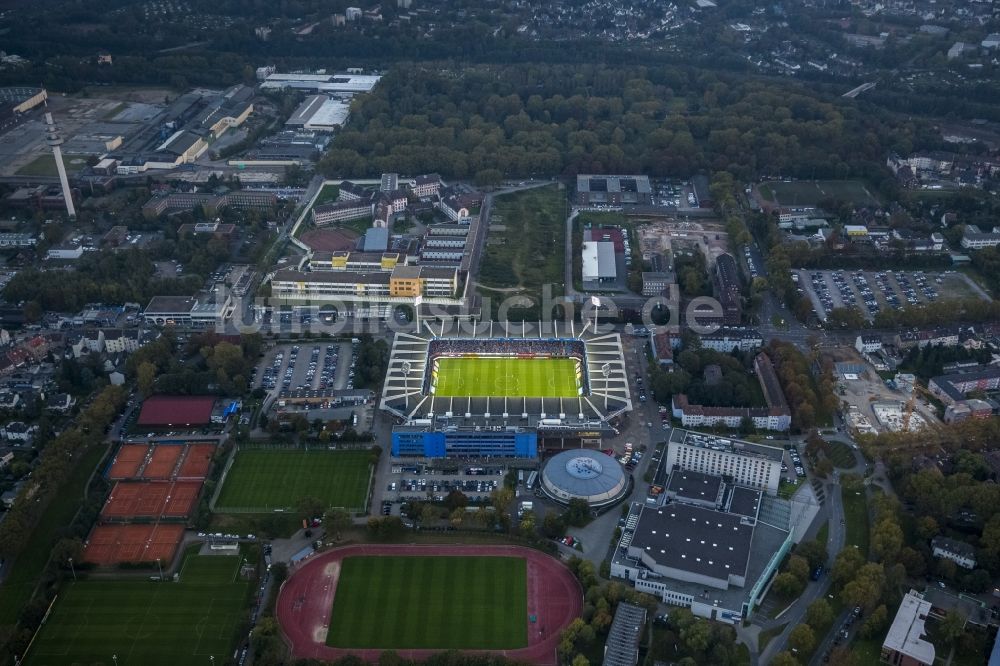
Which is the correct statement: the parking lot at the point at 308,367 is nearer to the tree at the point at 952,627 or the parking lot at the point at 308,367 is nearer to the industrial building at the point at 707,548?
the industrial building at the point at 707,548

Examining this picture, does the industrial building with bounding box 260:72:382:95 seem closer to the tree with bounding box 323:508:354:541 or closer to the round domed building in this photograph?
the round domed building

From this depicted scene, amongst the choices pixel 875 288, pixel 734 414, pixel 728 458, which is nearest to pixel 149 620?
pixel 728 458

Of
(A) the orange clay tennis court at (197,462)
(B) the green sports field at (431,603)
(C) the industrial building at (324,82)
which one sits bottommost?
(C) the industrial building at (324,82)

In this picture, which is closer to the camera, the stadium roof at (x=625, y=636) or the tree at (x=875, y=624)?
the stadium roof at (x=625, y=636)

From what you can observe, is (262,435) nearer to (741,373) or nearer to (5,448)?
(5,448)

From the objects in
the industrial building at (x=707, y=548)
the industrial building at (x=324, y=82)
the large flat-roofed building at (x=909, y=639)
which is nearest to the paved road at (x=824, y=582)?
the industrial building at (x=707, y=548)

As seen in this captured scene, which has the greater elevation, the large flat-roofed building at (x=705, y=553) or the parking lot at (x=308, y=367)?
the large flat-roofed building at (x=705, y=553)

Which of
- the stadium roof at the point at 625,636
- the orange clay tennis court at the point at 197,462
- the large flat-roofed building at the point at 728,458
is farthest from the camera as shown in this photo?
the orange clay tennis court at the point at 197,462

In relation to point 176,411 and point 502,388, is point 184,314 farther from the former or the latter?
point 502,388
